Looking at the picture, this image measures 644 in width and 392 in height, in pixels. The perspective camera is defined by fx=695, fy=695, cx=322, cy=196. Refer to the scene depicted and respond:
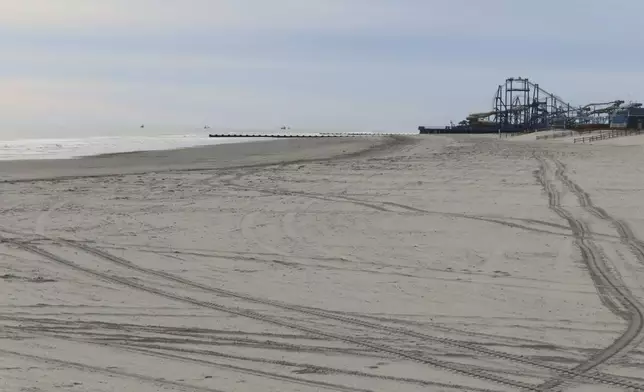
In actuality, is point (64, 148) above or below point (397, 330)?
above

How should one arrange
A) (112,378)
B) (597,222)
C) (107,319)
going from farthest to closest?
(597,222) → (107,319) → (112,378)

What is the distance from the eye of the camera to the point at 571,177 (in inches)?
741

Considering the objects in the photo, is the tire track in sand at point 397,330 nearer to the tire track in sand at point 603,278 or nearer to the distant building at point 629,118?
the tire track in sand at point 603,278

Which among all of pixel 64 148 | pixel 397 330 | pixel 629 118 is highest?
pixel 629 118

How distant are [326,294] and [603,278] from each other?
3115mm

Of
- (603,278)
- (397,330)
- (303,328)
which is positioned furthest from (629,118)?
(303,328)

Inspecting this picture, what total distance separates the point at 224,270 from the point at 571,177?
1328 centimetres

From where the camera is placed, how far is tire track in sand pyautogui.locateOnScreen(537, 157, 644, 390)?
5188 mm

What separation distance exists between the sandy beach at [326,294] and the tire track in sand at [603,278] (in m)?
0.02

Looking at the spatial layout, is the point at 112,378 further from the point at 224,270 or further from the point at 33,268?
the point at 33,268

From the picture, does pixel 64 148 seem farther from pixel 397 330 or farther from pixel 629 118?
pixel 629 118

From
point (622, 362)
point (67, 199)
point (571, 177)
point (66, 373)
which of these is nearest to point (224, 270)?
point (66, 373)

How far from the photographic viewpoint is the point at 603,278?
7.68 m

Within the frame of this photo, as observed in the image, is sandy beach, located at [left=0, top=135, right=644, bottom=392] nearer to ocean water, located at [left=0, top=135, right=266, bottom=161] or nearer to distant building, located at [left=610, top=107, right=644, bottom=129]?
ocean water, located at [left=0, top=135, right=266, bottom=161]
